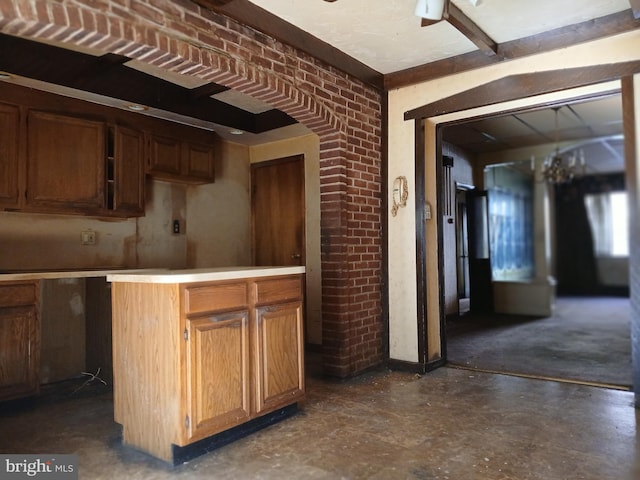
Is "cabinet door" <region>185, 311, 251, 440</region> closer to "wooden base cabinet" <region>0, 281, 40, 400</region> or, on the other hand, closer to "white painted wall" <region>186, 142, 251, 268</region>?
"wooden base cabinet" <region>0, 281, 40, 400</region>

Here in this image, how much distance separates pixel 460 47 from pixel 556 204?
932 centimetres

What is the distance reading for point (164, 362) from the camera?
7.43ft

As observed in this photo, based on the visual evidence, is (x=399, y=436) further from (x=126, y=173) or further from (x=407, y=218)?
(x=126, y=173)

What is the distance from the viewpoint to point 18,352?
311cm

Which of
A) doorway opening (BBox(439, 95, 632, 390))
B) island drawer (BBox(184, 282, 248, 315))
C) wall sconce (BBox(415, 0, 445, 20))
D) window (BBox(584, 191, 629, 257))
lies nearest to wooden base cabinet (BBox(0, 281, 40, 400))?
island drawer (BBox(184, 282, 248, 315))

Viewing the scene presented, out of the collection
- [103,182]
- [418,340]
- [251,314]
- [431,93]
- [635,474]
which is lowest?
[635,474]

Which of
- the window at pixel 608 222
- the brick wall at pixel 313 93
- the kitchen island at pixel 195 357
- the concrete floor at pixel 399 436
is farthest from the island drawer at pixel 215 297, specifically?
the window at pixel 608 222

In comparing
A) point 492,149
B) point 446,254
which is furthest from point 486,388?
point 492,149

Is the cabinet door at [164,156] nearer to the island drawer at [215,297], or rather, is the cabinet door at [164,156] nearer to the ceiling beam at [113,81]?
the ceiling beam at [113,81]

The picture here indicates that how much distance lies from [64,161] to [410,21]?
2.83m

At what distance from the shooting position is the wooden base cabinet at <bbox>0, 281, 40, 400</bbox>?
305 cm

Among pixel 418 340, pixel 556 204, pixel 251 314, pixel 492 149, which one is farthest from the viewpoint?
pixel 556 204

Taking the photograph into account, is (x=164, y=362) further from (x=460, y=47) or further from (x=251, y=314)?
(x=460, y=47)

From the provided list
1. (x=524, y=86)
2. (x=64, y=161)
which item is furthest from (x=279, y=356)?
(x=524, y=86)
